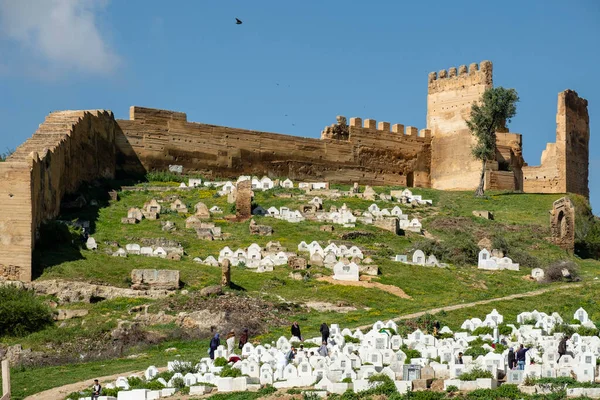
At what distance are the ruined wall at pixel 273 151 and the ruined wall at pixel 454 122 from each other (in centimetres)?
73

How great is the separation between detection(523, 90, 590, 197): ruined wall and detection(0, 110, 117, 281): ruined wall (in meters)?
18.4

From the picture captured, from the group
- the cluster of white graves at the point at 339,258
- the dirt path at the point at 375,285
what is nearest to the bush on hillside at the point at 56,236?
the cluster of white graves at the point at 339,258

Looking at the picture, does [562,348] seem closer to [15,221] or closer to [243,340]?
[243,340]

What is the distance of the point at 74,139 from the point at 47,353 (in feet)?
56.0

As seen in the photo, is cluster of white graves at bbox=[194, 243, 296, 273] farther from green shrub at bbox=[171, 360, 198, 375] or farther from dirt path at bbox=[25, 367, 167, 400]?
green shrub at bbox=[171, 360, 198, 375]

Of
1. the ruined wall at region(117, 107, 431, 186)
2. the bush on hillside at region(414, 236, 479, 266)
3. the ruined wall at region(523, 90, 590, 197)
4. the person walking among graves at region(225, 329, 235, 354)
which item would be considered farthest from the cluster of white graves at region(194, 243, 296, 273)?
the ruined wall at region(523, 90, 590, 197)

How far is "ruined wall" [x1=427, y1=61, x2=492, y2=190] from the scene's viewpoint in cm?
6025

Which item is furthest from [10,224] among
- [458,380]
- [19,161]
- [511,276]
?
[458,380]

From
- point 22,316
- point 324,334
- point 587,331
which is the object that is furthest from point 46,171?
point 587,331

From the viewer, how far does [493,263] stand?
43.0 metres

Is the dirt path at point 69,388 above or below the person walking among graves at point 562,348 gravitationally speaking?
below

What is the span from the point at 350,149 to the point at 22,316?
93.4 feet

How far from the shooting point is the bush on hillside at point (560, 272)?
39781 mm

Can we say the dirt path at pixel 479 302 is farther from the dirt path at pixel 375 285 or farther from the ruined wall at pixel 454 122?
the ruined wall at pixel 454 122
